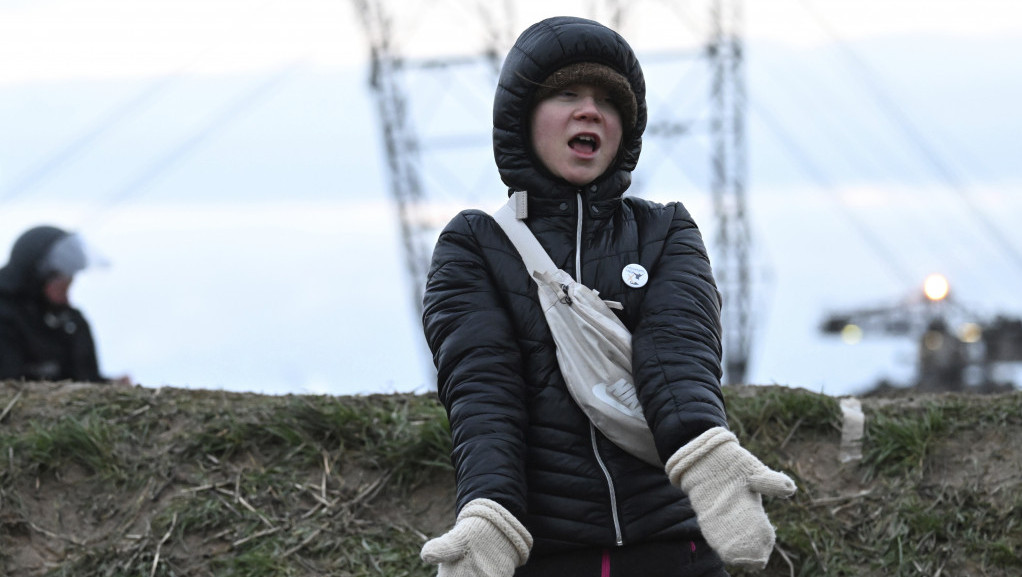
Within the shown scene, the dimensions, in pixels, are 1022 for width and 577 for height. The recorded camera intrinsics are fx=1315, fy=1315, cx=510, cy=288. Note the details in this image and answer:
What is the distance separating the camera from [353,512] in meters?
4.76

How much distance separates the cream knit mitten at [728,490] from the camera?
2725 millimetres

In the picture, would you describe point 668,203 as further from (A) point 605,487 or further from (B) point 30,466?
(B) point 30,466

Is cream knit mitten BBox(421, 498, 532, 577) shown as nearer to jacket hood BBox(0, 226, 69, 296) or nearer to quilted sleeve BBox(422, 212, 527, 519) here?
quilted sleeve BBox(422, 212, 527, 519)

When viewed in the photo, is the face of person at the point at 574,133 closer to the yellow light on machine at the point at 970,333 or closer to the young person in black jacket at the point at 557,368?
the young person in black jacket at the point at 557,368

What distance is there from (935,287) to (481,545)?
27.3 m

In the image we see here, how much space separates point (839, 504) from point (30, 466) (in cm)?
300

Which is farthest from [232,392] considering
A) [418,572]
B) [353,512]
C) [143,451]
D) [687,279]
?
[687,279]

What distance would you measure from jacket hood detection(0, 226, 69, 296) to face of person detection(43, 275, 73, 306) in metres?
0.05

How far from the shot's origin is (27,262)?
26.3ft

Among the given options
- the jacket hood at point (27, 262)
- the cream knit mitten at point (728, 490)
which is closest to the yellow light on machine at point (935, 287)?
the jacket hood at point (27, 262)

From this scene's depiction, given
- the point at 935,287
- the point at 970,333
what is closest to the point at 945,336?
the point at 970,333

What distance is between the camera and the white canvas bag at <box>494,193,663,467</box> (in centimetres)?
298

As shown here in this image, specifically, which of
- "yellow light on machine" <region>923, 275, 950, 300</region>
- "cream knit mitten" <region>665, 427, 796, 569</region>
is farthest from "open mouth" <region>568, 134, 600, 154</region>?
"yellow light on machine" <region>923, 275, 950, 300</region>

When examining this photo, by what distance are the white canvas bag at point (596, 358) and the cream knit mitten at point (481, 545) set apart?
34cm
